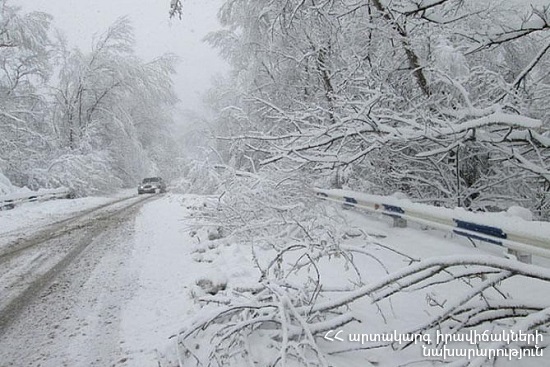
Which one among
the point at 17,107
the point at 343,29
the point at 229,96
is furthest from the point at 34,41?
the point at 343,29

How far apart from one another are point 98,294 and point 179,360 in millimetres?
2385

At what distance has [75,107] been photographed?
25938 millimetres

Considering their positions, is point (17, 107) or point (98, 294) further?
point (17, 107)

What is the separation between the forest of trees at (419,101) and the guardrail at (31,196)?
10809 mm

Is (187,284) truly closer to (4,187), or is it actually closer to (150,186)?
(4,187)

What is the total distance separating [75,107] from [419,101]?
Answer: 82.7ft

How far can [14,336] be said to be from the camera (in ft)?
11.6

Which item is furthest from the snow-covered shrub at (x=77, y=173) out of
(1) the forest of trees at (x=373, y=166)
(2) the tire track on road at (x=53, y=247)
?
(1) the forest of trees at (x=373, y=166)

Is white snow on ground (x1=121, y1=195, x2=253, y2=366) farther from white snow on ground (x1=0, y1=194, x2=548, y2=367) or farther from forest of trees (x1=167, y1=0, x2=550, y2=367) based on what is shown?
forest of trees (x1=167, y1=0, x2=550, y2=367)

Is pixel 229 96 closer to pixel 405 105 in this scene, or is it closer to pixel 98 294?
pixel 405 105

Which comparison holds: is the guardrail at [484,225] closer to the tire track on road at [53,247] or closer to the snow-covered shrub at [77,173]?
the tire track on road at [53,247]

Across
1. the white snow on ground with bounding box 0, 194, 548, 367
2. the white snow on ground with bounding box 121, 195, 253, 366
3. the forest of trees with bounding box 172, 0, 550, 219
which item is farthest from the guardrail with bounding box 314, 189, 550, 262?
the white snow on ground with bounding box 121, 195, 253, 366

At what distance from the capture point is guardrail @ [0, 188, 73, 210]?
14.0 metres

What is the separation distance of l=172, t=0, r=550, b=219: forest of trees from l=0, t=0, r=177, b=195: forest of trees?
14172 mm
